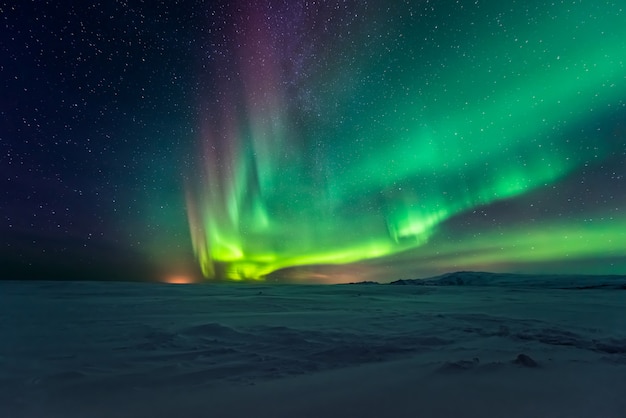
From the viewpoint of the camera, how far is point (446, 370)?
8.05 ft

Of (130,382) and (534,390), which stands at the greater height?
(130,382)

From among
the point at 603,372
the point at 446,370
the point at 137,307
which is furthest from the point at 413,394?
the point at 137,307

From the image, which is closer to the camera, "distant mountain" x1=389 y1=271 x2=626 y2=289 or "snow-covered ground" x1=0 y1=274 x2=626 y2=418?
"snow-covered ground" x1=0 y1=274 x2=626 y2=418

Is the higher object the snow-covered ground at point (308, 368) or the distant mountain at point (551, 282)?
the snow-covered ground at point (308, 368)

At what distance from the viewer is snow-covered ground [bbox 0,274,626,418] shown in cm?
184

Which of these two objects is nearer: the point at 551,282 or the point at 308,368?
the point at 308,368

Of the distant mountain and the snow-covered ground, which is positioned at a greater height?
the snow-covered ground

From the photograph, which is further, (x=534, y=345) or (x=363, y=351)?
(x=534, y=345)

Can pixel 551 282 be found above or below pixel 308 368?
below

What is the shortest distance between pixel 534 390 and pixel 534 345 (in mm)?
1504

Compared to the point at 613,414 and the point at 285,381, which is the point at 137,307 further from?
the point at 613,414

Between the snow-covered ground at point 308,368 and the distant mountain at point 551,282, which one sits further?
the distant mountain at point 551,282

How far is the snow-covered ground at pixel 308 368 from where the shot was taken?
1841 millimetres

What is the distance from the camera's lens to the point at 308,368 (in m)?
2.54
